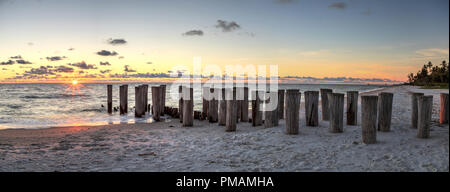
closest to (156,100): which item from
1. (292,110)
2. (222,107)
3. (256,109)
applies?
(222,107)

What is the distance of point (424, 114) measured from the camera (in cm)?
639

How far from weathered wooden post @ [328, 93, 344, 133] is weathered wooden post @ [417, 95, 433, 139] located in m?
1.66

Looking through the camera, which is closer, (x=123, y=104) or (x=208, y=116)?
(x=208, y=116)

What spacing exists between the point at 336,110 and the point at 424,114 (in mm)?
1865

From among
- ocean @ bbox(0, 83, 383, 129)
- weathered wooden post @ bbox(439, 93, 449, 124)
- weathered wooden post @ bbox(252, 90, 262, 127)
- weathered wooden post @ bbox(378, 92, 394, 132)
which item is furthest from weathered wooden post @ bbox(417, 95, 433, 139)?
ocean @ bbox(0, 83, 383, 129)

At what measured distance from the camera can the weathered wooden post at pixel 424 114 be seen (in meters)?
6.33

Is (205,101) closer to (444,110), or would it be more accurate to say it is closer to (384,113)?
(384,113)

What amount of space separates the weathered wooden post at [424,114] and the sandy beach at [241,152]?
20 cm
